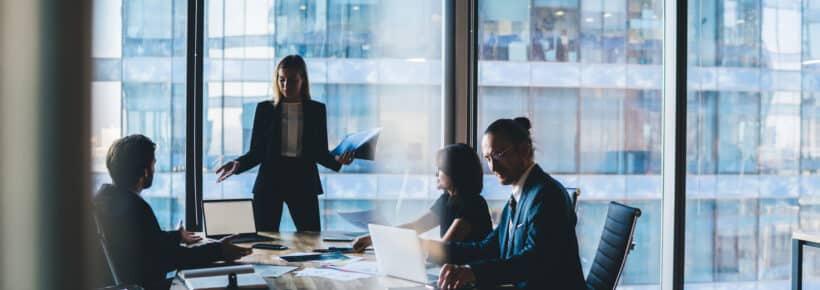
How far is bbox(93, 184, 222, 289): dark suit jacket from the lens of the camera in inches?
77.2

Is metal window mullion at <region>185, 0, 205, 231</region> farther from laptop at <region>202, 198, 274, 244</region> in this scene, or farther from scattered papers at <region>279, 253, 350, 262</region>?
scattered papers at <region>279, 253, 350, 262</region>

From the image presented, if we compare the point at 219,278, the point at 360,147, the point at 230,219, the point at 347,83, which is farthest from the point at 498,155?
the point at 347,83

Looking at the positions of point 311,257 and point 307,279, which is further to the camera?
point 311,257

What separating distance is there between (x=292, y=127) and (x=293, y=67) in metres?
0.32

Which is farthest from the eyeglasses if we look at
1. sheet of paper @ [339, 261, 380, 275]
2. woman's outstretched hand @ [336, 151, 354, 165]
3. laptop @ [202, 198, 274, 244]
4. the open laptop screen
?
woman's outstretched hand @ [336, 151, 354, 165]

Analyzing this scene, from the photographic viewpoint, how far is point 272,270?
81.7 inches

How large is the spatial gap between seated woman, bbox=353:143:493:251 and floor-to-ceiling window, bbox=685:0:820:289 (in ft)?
5.63

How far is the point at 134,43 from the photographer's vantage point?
3809 millimetres

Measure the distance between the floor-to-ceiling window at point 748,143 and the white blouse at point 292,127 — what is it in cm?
213

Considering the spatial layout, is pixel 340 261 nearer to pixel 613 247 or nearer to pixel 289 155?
pixel 613 247

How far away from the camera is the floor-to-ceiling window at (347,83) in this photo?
4.06 m

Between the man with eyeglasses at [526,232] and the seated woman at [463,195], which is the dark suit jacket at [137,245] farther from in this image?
the seated woman at [463,195]

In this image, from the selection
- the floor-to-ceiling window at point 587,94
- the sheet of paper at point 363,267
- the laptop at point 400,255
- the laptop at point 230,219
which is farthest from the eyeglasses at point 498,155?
the floor-to-ceiling window at point 587,94

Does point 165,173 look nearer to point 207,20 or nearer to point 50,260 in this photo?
point 207,20
